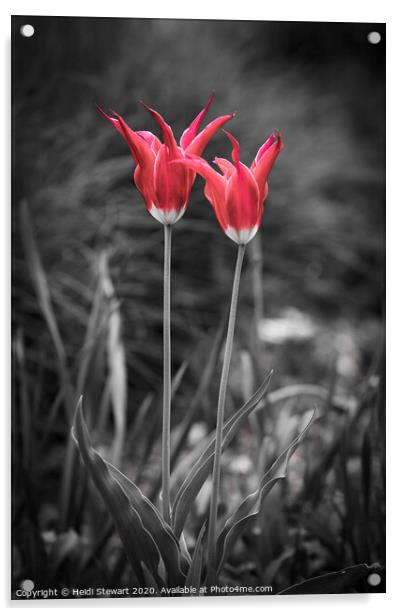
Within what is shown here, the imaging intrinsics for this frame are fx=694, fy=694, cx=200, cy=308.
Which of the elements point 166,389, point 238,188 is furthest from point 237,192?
point 166,389

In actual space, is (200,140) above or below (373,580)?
above

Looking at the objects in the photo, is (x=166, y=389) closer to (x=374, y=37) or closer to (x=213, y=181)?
(x=213, y=181)

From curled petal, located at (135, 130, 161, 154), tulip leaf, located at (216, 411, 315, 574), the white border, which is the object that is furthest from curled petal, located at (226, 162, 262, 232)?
the white border

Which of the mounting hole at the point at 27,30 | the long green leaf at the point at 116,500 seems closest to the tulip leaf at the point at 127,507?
the long green leaf at the point at 116,500
